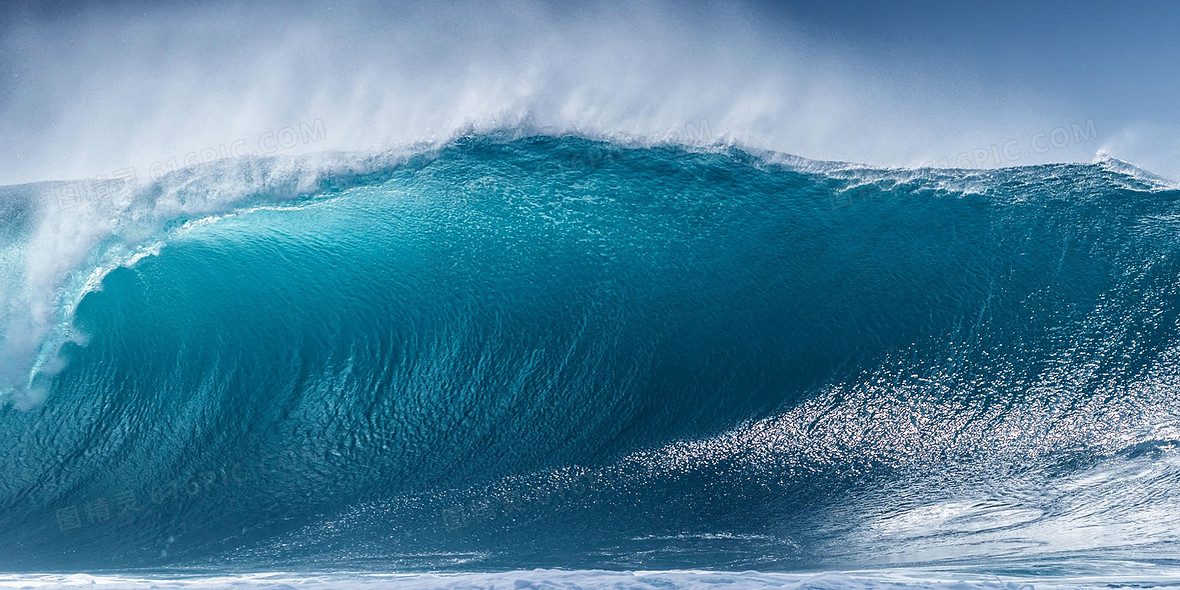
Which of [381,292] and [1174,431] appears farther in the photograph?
[381,292]

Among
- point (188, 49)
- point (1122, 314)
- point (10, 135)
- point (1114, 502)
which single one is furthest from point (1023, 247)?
point (10, 135)

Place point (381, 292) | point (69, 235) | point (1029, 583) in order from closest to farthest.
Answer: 1. point (1029, 583)
2. point (381, 292)
3. point (69, 235)

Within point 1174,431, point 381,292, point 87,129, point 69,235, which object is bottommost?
point 1174,431

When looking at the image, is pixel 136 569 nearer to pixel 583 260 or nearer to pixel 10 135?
pixel 583 260

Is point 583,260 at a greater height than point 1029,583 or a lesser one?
greater

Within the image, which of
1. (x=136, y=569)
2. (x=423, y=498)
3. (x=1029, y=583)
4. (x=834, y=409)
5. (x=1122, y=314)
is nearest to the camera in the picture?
(x=1029, y=583)

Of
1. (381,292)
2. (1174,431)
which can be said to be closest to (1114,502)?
(1174,431)
